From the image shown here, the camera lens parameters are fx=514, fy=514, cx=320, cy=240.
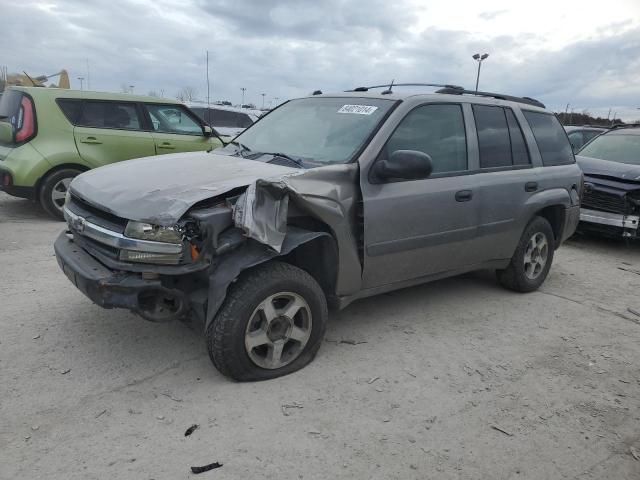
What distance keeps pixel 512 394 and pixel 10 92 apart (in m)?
7.36

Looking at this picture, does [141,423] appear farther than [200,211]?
No

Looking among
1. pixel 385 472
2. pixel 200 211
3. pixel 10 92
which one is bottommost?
pixel 385 472

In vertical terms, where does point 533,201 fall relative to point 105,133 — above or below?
below

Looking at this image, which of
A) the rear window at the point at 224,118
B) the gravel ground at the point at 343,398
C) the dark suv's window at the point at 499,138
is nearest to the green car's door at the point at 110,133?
the gravel ground at the point at 343,398

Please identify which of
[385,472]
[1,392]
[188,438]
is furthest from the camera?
[1,392]

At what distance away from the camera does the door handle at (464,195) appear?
4066 millimetres

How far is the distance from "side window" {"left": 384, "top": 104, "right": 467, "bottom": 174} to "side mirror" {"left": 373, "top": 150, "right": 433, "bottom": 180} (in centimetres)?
19

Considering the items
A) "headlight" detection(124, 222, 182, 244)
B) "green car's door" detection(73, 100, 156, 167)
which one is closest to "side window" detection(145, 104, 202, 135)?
"green car's door" detection(73, 100, 156, 167)

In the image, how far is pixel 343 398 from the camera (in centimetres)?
307

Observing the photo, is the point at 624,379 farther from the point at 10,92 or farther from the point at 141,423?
the point at 10,92

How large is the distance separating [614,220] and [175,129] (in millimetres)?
6597

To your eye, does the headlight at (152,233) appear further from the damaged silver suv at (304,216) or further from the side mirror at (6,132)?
the side mirror at (6,132)

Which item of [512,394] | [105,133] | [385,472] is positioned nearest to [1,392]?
[385,472]

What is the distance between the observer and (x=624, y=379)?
3533 mm
